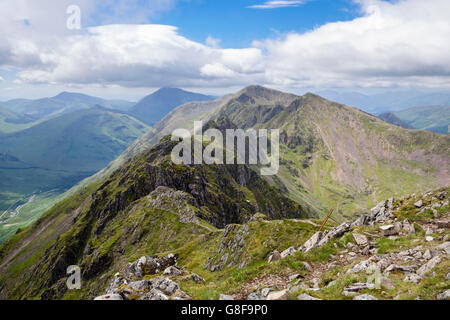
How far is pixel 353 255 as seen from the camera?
76.4ft

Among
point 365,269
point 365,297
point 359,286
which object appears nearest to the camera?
point 365,297

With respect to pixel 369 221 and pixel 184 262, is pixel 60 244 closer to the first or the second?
pixel 184 262

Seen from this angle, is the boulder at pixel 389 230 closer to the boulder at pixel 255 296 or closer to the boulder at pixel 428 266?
the boulder at pixel 428 266

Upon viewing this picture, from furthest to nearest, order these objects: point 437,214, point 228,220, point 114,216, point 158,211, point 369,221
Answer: point 228,220, point 114,216, point 158,211, point 369,221, point 437,214

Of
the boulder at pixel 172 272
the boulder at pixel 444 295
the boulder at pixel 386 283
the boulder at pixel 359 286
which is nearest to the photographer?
the boulder at pixel 444 295

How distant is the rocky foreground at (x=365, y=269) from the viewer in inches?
607

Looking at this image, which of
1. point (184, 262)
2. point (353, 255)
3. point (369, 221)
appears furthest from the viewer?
point (184, 262)

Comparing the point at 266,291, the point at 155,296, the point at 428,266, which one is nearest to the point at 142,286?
the point at 155,296

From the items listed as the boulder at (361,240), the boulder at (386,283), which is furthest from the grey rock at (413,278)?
the boulder at (361,240)

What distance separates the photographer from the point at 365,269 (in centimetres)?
1870

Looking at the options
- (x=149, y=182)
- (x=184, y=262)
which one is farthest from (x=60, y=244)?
(x=184, y=262)

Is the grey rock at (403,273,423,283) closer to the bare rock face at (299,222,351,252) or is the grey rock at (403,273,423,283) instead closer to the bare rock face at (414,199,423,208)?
the bare rock face at (299,222,351,252)

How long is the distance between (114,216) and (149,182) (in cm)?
2501

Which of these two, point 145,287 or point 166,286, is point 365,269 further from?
point 145,287
